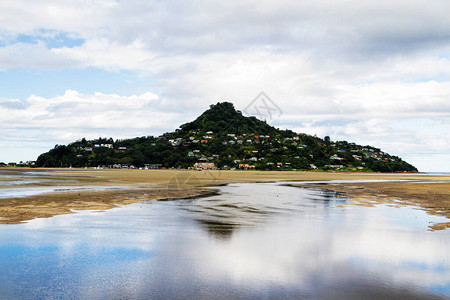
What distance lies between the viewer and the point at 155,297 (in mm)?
8750

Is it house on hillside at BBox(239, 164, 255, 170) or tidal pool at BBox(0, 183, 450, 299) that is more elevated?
house on hillside at BBox(239, 164, 255, 170)

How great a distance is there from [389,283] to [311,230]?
8020 mm

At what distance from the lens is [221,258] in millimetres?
12586

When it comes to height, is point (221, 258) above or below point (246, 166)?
below

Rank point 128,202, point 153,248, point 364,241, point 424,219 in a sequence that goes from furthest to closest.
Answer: point 128,202, point 424,219, point 364,241, point 153,248

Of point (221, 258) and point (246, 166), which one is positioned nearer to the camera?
point (221, 258)

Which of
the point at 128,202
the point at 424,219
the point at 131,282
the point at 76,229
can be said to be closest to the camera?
the point at 131,282

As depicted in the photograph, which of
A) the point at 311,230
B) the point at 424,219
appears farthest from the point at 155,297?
the point at 424,219

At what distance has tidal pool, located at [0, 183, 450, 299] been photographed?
945cm

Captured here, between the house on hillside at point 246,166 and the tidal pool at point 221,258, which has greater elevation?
the house on hillside at point 246,166

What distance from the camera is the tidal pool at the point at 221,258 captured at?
31.0 feet

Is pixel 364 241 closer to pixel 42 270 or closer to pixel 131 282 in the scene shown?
pixel 131 282

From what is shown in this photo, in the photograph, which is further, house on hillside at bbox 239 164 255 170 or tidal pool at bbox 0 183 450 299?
house on hillside at bbox 239 164 255 170

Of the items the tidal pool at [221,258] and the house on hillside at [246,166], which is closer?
the tidal pool at [221,258]
